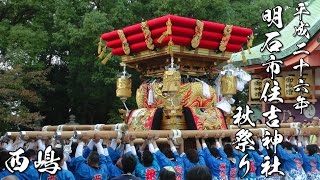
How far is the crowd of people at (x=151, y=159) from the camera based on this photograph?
466 centimetres

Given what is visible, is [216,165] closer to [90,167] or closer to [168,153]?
[168,153]

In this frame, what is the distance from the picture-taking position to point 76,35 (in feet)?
49.0

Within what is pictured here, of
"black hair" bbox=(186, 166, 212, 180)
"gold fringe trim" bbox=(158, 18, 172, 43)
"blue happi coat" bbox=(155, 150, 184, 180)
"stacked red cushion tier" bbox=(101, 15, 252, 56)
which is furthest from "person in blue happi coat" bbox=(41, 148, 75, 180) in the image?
"stacked red cushion tier" bbox=(101, 15, 252, 56)

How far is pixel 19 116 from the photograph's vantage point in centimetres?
1325

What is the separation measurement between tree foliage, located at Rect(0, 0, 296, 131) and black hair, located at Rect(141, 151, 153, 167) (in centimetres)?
868

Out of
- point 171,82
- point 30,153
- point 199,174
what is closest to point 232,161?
point 171,82

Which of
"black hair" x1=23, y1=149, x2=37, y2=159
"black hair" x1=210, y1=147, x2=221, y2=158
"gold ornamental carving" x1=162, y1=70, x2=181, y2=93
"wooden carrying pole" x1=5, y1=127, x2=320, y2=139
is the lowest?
"black hair" x1=210, y1=147, x2=221, y2=158

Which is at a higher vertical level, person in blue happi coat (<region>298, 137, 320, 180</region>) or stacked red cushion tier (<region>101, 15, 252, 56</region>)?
stacked red cushion tier (<region>101, 15, 252, 56</region>)

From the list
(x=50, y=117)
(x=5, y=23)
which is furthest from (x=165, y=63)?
(x=50, y=117)

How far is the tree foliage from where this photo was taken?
47.9 ft

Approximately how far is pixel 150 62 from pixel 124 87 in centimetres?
75

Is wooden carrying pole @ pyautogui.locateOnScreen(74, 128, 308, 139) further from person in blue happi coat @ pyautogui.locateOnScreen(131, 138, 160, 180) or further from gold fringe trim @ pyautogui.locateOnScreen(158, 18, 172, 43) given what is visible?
gold fringe trim @ pyautogui.locateOnScreen(158, 18, 172, 43)

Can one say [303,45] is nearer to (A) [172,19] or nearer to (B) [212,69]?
(B) [212,69]

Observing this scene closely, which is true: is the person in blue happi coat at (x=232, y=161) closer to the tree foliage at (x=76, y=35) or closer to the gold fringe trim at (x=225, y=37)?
the gold fringe trim at (x=225, y=37)
